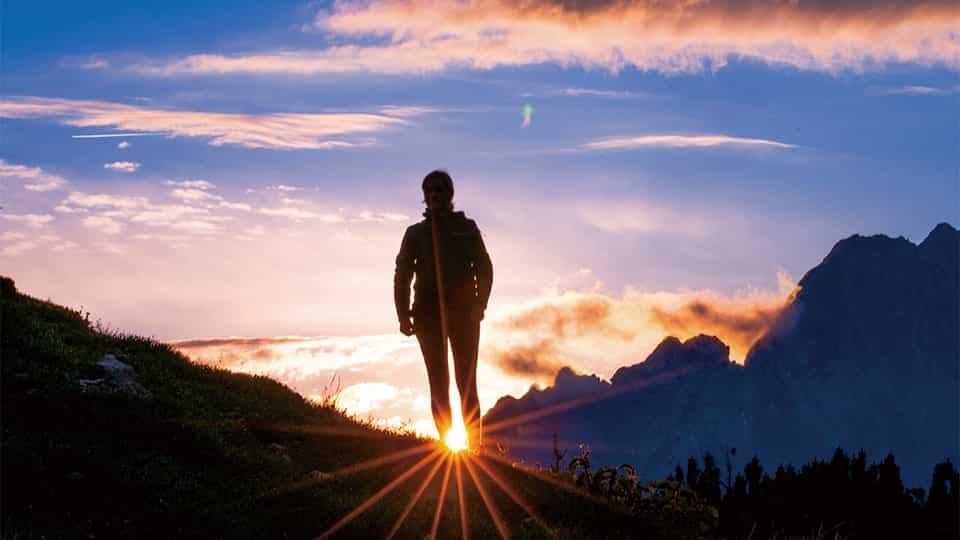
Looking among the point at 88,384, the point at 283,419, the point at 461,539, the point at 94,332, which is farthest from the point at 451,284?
the point at 94,332

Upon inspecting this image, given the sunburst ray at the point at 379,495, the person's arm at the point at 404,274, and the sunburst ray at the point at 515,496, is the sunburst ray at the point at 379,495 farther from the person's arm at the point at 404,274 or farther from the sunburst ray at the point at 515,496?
the person's arm at the point at 404,274

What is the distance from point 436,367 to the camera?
1509 centimetres

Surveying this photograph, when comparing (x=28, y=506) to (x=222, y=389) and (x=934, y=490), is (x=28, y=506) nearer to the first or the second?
(x=222, y=389)

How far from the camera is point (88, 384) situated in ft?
50.8

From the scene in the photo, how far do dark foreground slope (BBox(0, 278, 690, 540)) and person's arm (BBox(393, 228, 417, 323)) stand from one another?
2085 mm

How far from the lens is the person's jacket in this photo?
48.9 ft

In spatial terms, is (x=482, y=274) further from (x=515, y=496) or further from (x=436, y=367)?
(x=515, y=496)

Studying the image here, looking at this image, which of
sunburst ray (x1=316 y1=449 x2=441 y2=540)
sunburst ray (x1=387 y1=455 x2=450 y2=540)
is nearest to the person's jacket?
sunburst ray (x1=316 y1=449 x2=441 y2=540)

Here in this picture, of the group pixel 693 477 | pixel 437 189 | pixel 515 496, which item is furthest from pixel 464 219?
pixel 693 477

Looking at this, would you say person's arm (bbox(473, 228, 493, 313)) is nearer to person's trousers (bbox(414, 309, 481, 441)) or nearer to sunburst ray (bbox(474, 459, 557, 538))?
person's trousers (bbox(414, 309, 481, 441))

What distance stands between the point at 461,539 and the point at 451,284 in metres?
4.96

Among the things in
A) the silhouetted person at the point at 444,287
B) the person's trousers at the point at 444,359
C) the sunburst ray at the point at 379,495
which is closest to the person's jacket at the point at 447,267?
the silhouetted person at the point at 444,287

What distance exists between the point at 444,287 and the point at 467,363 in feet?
4.01

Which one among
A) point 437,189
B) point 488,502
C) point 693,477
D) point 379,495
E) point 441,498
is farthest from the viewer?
point 693,477
